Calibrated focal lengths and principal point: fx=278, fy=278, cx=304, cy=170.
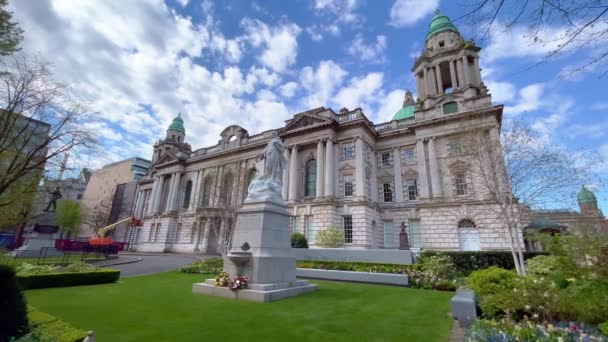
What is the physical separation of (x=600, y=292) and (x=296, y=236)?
62.5ft

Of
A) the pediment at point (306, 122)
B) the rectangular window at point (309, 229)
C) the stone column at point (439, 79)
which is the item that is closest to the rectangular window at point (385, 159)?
the pediment at point (306, 122)

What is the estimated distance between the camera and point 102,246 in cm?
2878

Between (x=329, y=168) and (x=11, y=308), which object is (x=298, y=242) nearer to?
(x=329, y=168)

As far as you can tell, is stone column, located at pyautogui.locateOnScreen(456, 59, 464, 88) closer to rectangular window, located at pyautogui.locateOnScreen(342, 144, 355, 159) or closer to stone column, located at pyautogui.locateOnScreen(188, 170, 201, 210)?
rectangular window, located at pyautogui.locateOnScreen(342, 144, 355, 159)

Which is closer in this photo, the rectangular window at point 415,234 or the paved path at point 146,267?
the paved path at point 146,267

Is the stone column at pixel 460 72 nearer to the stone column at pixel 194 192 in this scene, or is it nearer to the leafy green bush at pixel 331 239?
the leafy green bush at pixel 331 239

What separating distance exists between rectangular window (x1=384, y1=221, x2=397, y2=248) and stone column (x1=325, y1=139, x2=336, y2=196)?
6.97 metres

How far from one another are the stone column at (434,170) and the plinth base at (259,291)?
2136 centimetres

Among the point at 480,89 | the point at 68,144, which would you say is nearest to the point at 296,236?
the point at 68,144

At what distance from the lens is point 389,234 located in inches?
1163

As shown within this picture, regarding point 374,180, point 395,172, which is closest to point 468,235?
point 395,172

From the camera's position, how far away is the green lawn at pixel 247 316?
542cm

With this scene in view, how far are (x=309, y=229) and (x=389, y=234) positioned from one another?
8574 millimetres

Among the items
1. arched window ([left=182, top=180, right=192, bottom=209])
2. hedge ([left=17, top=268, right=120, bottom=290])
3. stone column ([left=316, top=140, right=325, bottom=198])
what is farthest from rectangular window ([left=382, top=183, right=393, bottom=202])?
arched window ([left=182, top=180, right=192, bottom=209])
